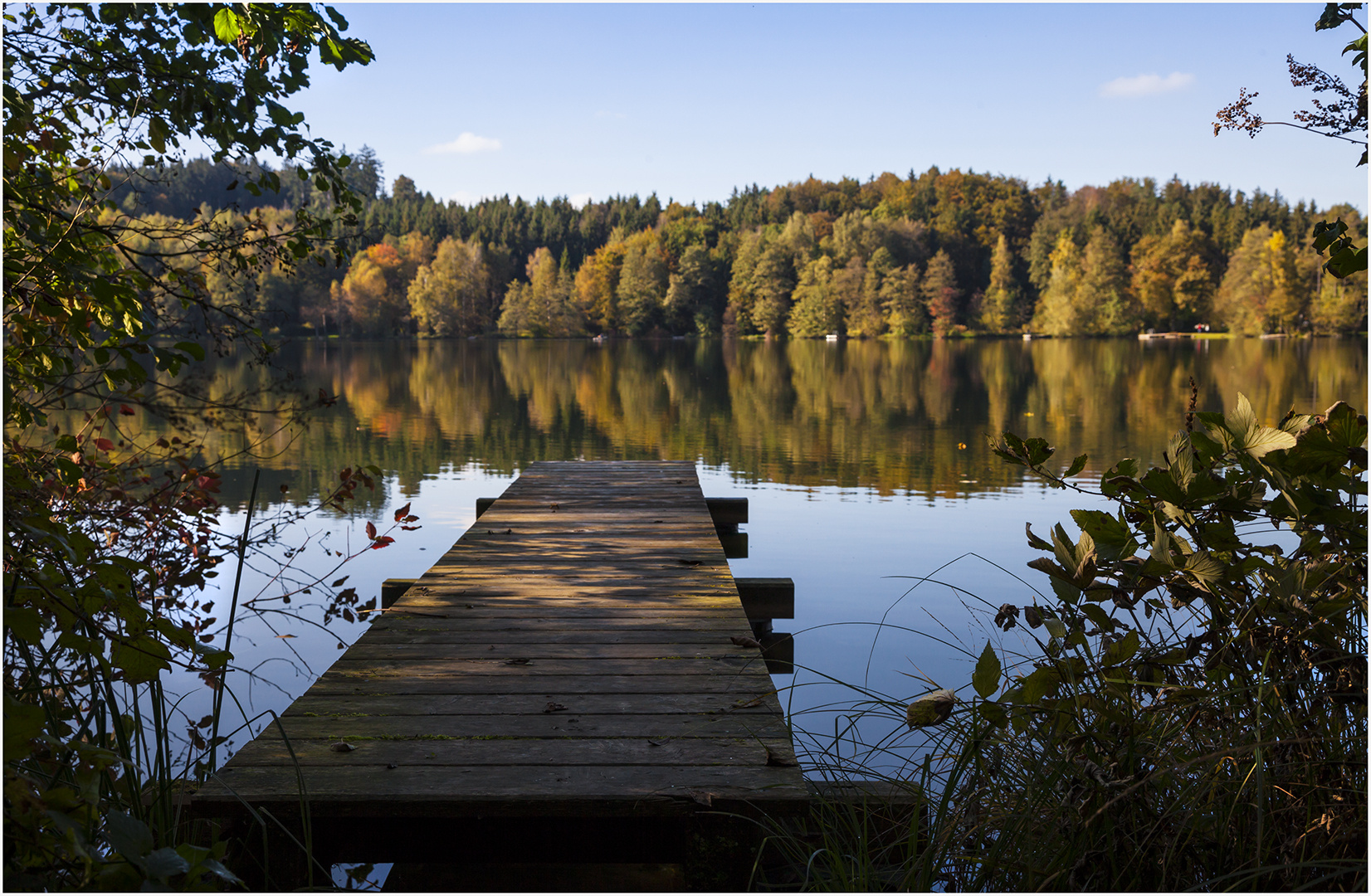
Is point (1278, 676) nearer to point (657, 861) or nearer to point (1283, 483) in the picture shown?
point (1283, 483)

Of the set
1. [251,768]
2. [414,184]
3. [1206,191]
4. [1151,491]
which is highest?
[414,184]

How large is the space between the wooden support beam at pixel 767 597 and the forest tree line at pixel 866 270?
54.2 m

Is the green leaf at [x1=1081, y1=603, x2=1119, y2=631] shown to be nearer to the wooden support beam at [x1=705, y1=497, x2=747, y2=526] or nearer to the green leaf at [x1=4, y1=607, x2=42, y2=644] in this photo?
the green leaf at [x1=4, y1=607, x2=42, y2=644]

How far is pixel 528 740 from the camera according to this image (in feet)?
8.30

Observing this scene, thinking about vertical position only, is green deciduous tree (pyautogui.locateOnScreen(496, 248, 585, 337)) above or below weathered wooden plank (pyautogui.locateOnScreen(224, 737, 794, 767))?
above

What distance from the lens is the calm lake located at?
218 inches

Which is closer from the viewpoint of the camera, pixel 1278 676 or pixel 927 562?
pixel 1278 676

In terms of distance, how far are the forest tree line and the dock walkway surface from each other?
54.8 metres

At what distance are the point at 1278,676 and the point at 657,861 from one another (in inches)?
56.6

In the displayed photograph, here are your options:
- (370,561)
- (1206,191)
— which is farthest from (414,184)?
(370,561)

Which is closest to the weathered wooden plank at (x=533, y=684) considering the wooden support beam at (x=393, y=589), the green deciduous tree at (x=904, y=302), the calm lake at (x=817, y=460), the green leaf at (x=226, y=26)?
the calm lake at (x=817, y=460)

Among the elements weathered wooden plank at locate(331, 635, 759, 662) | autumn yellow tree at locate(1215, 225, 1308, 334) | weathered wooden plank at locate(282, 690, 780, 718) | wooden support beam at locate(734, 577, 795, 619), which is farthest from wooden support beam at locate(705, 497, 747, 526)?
autumn yellow tree at locate(1215, 225, 1308, 334)

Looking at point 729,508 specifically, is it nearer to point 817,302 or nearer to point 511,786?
point 511,786

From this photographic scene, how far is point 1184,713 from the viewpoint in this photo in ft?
7.11
